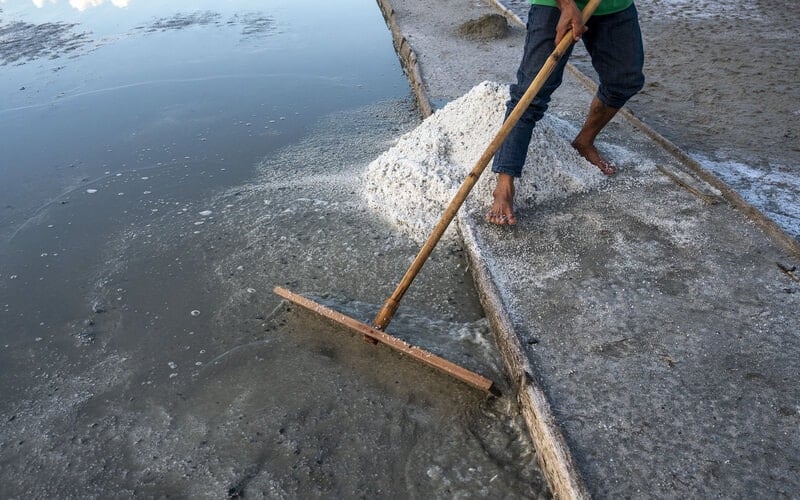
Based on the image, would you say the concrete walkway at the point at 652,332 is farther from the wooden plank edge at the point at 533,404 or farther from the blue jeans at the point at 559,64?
the blue jeans at the point at 559,64

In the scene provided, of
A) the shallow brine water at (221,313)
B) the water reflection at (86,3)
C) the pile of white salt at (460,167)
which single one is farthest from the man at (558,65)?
the water reflection at (86,3)

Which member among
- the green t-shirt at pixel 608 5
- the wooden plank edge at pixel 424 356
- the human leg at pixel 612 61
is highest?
the green t-shirt at pixel 608 5

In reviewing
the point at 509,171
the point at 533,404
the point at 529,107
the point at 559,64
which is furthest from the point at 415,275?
the point at 559,64

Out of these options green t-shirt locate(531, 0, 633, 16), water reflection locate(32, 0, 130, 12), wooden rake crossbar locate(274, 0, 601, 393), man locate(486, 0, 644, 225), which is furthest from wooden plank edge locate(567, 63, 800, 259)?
water reflection locate(32, 0, 130, 12)

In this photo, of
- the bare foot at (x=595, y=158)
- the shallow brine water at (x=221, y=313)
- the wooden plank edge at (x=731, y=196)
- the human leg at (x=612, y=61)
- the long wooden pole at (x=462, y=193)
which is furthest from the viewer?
the bare foot at (x=595, y=158)

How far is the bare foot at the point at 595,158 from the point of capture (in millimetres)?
2588

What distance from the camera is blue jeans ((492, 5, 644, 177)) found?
2.15m

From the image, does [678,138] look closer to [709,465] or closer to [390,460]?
[709,465]

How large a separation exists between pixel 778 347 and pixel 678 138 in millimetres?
1897

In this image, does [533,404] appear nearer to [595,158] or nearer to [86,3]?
[595,158]

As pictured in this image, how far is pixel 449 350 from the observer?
6.02ft

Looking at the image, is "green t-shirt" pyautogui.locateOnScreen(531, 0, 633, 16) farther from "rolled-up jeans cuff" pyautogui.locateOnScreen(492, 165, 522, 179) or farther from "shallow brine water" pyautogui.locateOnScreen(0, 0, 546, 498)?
"shallow brine water" pyautogui.locateOnScreen(0, 0, 546, 498)

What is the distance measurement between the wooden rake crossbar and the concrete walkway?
0.66ft

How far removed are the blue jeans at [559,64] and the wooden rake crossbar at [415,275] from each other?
0.65 feet
